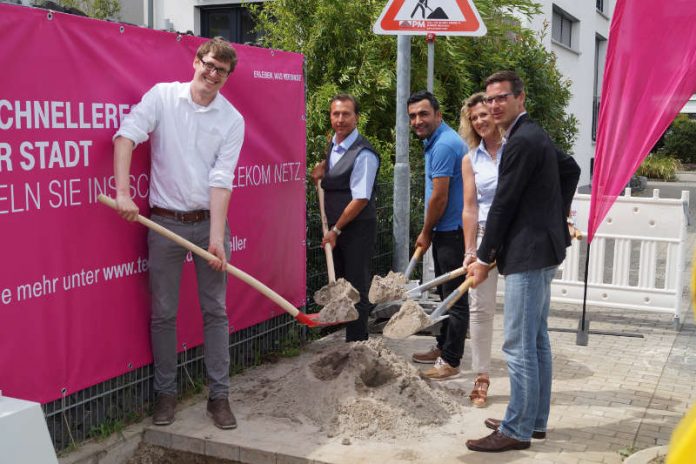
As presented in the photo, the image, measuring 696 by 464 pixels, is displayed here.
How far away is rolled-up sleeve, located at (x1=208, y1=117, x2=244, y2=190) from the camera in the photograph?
4711 mm

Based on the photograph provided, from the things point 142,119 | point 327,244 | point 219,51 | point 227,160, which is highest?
point 219,51

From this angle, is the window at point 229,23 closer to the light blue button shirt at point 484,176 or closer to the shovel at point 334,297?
the shovel at point 334,297

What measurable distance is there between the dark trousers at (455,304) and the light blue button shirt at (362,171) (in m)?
0.64

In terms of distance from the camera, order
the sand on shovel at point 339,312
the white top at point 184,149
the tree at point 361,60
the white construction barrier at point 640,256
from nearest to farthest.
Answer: the white top at point 184,149, the sand on shovel at point 339,312, the white construction barrier at point 640,256, the tree at point 361,60

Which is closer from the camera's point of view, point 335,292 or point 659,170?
point 335,292

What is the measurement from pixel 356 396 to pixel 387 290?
1259 mm

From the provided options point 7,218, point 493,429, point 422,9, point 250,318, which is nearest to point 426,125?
point 422,9

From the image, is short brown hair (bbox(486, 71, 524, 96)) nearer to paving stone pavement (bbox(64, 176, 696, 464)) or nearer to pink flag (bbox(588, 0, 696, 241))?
pink flag (bbox(588, 0, 696, 241))

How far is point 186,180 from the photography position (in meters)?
4.68

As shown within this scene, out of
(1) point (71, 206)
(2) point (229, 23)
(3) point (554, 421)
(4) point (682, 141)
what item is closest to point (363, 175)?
(3) point (554, 421)

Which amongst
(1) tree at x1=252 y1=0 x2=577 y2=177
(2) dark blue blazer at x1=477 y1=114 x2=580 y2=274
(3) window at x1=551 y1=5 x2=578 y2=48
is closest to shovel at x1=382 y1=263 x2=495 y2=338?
(2) dark blue blazer at x1=477 y1=114 x2=580 y2=274

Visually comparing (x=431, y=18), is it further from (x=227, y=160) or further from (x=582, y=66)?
(x=582, y=66)

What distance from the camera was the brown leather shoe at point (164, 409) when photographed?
4828mm

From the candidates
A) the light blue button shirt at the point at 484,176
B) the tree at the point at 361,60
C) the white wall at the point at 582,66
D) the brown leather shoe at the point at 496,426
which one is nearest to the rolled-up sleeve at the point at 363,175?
the light blue button shirt at the point at 484,176
